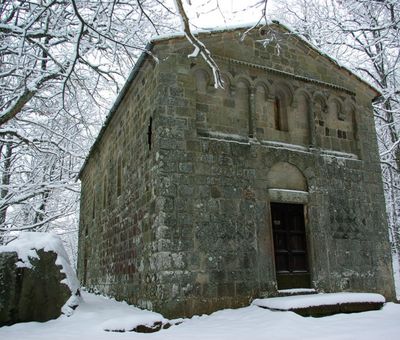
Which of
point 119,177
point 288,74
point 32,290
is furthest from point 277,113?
point 32,290

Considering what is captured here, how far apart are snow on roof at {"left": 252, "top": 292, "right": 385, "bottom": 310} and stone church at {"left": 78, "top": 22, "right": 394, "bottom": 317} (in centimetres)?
40

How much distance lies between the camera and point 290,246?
7789 millimetres

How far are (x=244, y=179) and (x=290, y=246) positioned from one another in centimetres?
168

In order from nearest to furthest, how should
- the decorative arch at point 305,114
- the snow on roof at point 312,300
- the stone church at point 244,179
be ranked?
the snow on roof at point 312,300 → the stone church at point 244,179 → the decorative arch at point 305,114

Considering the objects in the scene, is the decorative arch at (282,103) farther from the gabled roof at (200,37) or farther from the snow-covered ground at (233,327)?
the snow-covered ground at (233,327)

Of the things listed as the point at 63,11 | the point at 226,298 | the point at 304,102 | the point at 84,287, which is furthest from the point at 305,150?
the point at 84,287

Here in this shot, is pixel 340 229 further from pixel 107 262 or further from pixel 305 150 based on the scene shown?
pixel 107 262

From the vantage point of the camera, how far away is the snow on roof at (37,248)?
642cm

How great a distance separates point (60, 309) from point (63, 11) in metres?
5.20

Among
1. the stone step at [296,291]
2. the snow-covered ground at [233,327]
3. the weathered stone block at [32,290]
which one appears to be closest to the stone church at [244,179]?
Answer: the stone step at [296,291]

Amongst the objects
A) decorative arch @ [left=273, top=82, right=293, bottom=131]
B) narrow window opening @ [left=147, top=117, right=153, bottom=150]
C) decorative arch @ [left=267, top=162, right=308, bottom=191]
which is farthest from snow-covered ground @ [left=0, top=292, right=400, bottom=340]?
decorative arch @ [left=273, top=82, right=293, bottom=131]

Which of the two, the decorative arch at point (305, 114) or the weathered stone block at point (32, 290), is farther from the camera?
the decorative arch at point (305, 114)

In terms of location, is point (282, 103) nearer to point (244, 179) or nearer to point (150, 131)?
point (244, 179)

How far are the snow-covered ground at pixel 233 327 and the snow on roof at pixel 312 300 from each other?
145 millimetres
